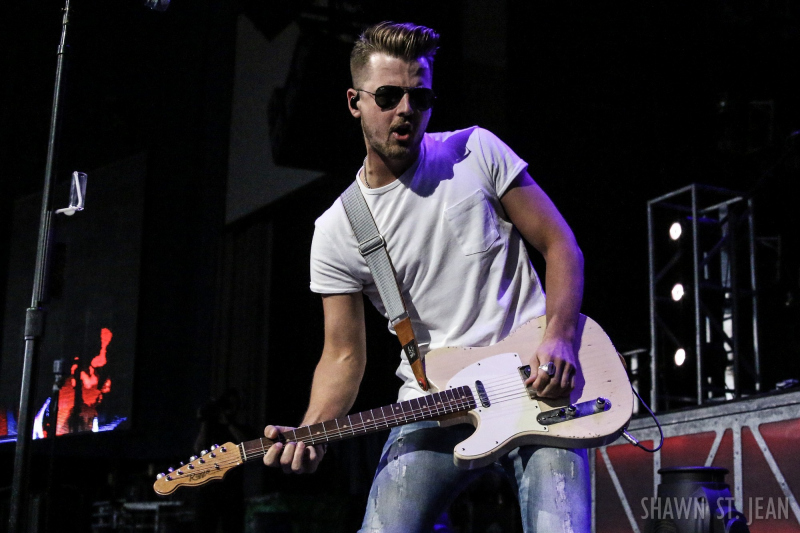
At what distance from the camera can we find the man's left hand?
95.2 inches

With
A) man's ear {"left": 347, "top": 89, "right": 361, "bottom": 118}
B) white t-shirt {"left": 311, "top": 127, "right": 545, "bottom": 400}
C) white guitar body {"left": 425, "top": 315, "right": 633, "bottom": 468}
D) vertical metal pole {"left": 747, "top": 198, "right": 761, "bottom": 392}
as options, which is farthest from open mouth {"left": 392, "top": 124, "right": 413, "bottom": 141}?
vertical metal pole {"left": 747, "top": 198, "right": 761, "bottom": 392}

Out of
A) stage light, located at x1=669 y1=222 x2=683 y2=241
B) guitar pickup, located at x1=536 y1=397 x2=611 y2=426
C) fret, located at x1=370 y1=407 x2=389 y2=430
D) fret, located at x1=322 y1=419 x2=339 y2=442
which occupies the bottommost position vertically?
fret, located at x1=322 y1=419 x2=339 y2=442

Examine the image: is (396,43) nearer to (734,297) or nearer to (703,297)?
(734,297)

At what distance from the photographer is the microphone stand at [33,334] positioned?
146 inches

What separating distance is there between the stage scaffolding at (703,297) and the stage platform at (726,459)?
42.7 inches

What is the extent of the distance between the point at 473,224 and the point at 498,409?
1.93 feet

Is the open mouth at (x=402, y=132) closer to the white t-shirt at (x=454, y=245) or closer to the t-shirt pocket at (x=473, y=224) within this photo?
the white t-shirt at (x=454, y=245)

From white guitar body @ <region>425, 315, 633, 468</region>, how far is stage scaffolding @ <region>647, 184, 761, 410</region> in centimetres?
468

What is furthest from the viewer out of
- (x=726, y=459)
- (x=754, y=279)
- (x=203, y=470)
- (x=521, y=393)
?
(x=754, y=279)

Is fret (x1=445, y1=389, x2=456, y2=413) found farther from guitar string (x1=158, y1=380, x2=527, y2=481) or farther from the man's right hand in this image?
the man's right hand

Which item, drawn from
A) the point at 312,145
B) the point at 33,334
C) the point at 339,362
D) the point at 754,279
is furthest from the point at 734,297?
the point at 33,334

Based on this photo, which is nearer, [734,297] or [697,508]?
[697,508]

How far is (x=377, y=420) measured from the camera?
2.58 m

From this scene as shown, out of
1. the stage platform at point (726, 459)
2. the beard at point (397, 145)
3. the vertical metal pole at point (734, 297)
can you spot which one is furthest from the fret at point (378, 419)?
the vertical metal pole at point (734, 297)
